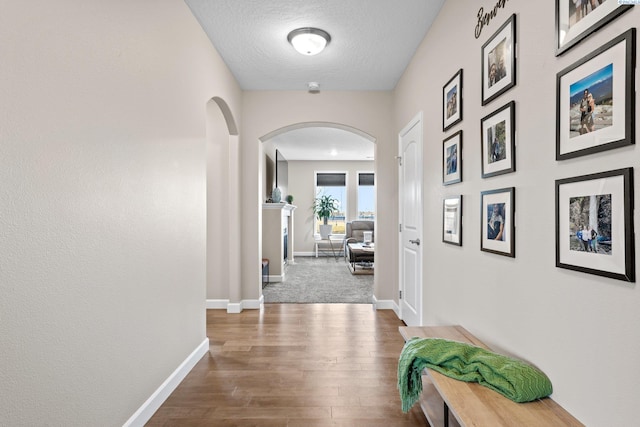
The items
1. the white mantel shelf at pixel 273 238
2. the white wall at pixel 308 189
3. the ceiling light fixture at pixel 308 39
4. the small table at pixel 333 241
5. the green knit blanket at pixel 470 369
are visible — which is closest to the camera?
the green knit blanket at pixel 470 369

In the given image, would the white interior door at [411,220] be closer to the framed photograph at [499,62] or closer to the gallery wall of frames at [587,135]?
the framed photograph at [499,62]

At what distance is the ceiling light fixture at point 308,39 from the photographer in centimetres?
292

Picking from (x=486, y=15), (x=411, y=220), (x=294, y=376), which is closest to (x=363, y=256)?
(x=411, y=220)

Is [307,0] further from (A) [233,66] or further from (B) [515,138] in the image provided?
(B) [515,138]

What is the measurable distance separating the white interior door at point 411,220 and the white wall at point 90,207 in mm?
2039

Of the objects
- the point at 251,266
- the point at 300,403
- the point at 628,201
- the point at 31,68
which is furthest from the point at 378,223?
the point at 31,68

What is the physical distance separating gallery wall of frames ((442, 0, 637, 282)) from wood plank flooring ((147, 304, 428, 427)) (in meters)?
1.32

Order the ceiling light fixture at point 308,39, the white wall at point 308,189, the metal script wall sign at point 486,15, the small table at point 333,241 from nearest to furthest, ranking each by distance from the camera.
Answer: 1. the metal script wall sign at point 486,15
2. the ceiling light fixture at point 308,39
3. the small table at point 333,241
4. the white wall at point 308,189

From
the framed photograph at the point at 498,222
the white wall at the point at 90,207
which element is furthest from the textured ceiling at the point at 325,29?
the framed photograph at the point at 498,222

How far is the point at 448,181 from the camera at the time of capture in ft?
8.09

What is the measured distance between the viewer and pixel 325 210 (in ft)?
31.2

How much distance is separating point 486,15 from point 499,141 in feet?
2.50

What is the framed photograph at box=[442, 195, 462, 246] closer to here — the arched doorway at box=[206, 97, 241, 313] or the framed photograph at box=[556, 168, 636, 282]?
the framed photograph at box=[556, 168, 636, 282]

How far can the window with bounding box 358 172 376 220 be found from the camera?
382 inches
